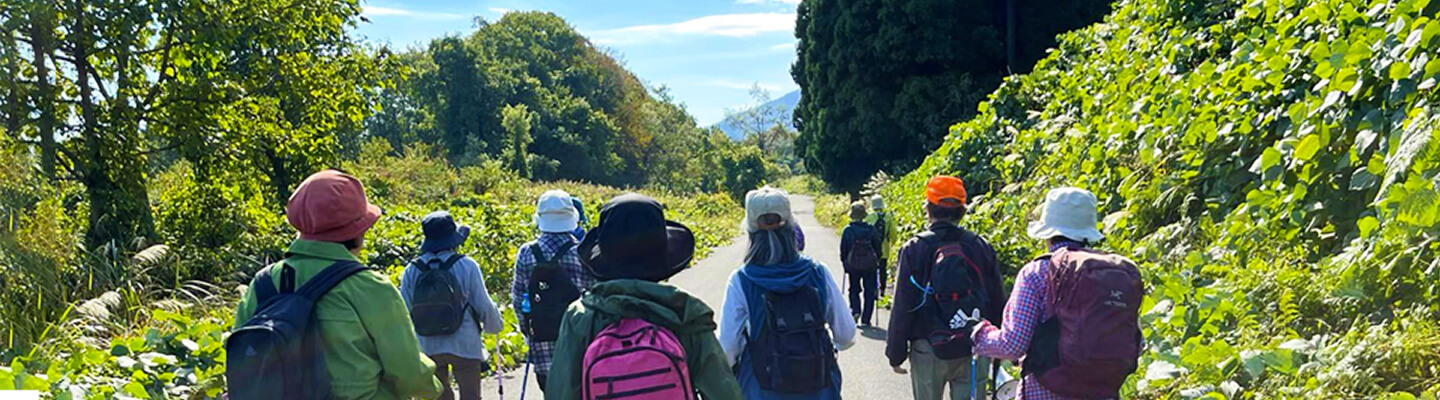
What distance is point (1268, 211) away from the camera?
501 cm

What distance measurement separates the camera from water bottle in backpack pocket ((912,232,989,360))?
3.92m

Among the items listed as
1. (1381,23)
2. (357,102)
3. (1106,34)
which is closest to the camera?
(1381,23)

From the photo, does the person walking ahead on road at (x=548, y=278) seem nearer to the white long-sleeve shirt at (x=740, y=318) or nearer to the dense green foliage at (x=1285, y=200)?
the white long-sleeve shirt at (x=740, y=318)

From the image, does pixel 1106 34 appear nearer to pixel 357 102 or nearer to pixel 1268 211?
pixel 1268 211

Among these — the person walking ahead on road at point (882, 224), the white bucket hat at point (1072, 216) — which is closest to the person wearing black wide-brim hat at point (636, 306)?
the white bucket hat at point (1072, 216)

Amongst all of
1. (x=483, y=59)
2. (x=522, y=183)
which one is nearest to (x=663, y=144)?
(x=483, y=59)

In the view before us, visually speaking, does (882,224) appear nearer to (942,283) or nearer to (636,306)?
(942,283)

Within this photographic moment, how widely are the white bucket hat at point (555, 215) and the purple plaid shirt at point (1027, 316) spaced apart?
240 cm

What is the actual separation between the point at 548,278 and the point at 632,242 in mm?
2133

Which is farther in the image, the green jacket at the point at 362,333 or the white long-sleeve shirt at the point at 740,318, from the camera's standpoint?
the white long-sleeve shirt at the point at 740,318

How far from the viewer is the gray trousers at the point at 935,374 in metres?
4.20

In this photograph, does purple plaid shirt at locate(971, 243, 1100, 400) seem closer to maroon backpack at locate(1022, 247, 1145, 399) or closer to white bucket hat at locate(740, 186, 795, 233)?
maroon backpack at locate(1022, 247, 1145, 399)

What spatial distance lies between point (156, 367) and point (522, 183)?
30.7 metres

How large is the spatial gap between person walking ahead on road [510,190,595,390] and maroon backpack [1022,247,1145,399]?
7.88 feet
